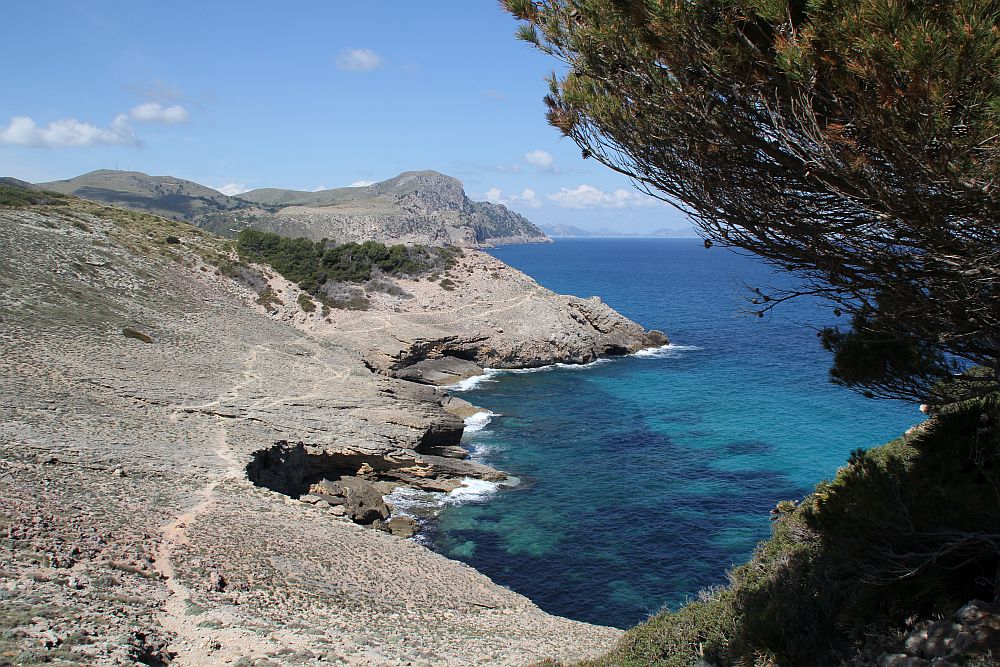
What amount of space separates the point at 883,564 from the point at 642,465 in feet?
76.7

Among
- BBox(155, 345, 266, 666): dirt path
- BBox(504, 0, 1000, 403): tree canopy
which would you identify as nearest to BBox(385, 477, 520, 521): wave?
BBox(155, 345, 266, 666): dirt path

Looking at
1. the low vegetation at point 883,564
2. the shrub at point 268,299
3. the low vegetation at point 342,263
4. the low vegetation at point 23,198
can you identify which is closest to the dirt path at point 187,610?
the low vegetation at point 883,564

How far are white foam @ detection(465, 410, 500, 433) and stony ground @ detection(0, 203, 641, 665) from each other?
8.60 feet

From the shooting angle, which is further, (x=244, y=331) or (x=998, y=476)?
(x=244, y=331)

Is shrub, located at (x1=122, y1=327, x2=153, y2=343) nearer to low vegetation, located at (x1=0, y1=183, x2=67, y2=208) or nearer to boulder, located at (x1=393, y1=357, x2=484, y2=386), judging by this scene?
boulder, located at (x1=393, y1=357, x2=484, y2=386)

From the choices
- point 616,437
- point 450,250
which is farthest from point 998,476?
point 450,250

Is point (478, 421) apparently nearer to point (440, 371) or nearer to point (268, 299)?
point (440, 371)

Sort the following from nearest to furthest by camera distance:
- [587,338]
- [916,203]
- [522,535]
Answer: [916,203] → [522,535] → [587,338]

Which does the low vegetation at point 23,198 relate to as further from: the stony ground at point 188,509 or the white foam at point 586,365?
the white foam at point 586,365

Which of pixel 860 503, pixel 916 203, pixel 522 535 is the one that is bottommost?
pixel 522 535

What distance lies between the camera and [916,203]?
6.42m

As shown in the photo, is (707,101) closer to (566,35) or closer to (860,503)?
(566,35)

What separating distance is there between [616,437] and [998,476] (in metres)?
27.8

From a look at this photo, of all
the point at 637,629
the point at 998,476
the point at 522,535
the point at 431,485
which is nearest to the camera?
the point at 998,476
